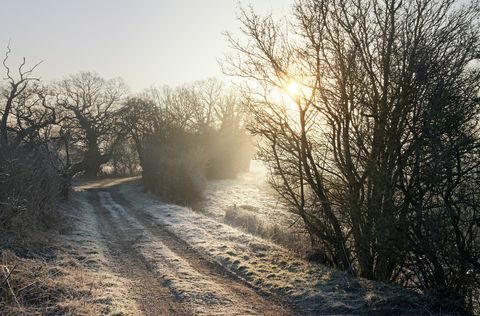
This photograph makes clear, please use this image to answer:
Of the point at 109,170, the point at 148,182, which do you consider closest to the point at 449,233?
the point at 148,182

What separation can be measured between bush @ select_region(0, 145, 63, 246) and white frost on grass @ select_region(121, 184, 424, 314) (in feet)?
17.4

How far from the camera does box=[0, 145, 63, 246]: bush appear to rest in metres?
13.2

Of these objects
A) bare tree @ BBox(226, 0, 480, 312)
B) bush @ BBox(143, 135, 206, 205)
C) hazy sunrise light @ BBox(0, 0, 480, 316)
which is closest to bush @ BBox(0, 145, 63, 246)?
hazy sunrise light @ BBox(0, 0, 480, 316)

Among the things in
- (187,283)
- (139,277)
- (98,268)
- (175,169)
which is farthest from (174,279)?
(175,169)

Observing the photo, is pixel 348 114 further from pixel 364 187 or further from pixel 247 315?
pixel 247 315

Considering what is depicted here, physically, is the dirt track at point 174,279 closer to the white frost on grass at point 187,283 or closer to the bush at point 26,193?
the white frost on grass at point 187,283

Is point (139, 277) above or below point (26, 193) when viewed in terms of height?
below

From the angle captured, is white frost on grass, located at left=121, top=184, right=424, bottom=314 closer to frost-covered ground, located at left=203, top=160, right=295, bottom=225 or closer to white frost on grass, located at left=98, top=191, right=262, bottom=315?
white frost on grass, located at left=98, top=191, right=262, bottom=315

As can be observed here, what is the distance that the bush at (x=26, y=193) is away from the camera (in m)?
13.2

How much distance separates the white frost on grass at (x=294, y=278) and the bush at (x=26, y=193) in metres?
5.31

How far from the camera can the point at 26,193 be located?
1555cm

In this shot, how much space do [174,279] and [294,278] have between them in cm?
295

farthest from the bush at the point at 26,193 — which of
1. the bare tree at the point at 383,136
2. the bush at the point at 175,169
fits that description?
the bush at the point at 175,169

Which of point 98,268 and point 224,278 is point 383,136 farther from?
point 98,268
